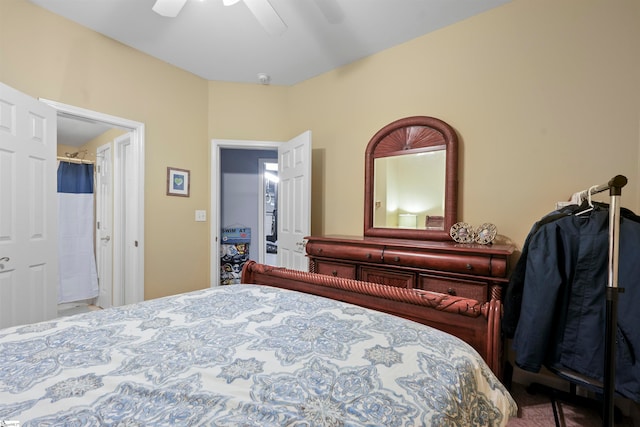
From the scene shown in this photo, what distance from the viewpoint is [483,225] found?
6.84ft

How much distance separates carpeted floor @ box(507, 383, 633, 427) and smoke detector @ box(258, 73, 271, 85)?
11.3 feet

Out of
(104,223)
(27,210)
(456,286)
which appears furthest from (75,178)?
(456,286)

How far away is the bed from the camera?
611mm

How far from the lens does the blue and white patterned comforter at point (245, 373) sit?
0.61 meters

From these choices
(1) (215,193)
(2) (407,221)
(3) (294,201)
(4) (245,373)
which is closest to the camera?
(4) (245,373)

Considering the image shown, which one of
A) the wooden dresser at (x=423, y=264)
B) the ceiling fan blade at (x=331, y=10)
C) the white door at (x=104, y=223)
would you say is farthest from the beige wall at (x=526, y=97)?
the white door at (x=104, y=223)

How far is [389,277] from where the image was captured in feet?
6.98

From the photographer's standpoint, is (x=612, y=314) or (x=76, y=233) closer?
(x=612, y=314)

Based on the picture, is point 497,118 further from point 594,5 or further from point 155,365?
point 155,365

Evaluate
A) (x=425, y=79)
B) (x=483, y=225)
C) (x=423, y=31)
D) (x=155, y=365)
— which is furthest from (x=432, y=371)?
(x=423, y=31)

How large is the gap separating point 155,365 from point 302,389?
1.31 ft

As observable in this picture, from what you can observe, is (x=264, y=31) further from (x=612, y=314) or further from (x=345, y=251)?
(x=612, y=314)

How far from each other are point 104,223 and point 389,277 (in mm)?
3547

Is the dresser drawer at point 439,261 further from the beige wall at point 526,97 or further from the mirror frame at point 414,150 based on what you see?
the beige wall at point 526,97
